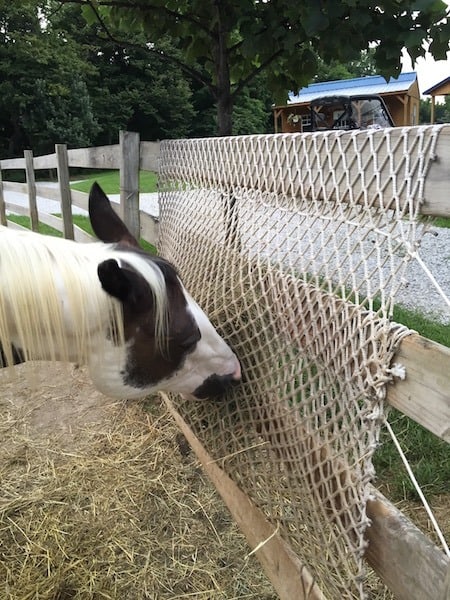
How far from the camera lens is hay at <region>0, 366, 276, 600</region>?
2.12 meters

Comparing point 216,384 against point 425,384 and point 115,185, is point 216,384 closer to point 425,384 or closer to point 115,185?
point 425,384

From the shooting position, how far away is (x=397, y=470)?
8.45ft

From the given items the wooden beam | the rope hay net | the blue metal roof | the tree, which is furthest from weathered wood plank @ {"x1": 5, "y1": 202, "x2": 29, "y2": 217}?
the blue metal roof

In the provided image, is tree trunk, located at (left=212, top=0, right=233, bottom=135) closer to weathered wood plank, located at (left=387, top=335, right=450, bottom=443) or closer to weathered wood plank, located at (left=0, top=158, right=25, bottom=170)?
weathered wood plank, located at (left=387, top=335, right=450, bottom=443)

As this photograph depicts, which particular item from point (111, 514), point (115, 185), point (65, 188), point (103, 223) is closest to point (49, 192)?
point (65, 188)

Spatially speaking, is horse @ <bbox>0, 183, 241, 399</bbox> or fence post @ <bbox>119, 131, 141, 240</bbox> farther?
fence post @ <bbox>119, 131, 141, 240</bbox>

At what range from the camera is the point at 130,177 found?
11.6ft

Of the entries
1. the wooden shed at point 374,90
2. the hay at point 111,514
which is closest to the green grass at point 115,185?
the hay at point 111,514

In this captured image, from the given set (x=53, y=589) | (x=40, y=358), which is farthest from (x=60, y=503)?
(x=40, y=358)

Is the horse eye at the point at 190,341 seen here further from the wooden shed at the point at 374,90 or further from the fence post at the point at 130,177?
the wooden shed at the point at 374,90

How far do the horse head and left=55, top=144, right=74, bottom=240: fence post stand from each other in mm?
4020

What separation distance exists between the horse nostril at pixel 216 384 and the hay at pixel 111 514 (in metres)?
0.78

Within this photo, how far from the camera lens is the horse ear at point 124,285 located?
153 cm

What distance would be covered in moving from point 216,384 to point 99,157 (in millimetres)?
3057
